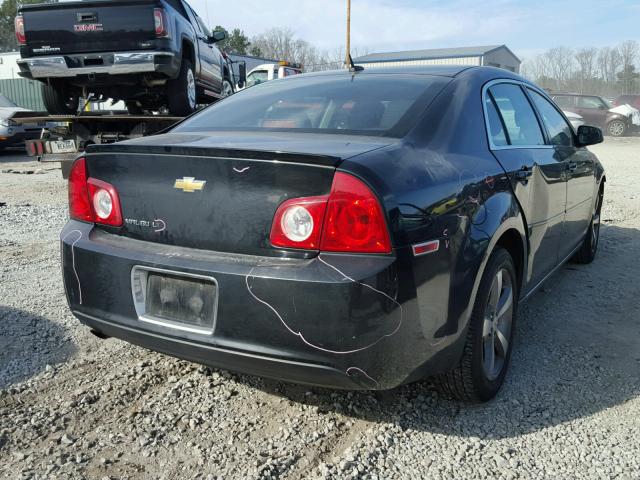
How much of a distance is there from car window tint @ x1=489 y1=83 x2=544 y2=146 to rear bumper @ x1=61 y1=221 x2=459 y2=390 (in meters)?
1.53

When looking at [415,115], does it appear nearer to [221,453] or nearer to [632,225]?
[221,453]

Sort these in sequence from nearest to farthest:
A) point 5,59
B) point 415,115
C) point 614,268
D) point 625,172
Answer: point 415,115, point 614,268, point 625,172, point 5,59

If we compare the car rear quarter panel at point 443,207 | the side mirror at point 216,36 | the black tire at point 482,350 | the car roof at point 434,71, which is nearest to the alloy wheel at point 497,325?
the black tire at point 482,350

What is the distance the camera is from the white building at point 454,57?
1725 inches

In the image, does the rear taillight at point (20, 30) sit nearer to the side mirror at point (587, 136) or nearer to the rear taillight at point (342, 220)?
the side mirror at point (587, 136)

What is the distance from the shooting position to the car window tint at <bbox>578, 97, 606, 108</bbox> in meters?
23.8

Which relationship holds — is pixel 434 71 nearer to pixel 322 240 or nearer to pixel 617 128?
pixel 322 240

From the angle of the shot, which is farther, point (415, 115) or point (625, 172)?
point (625, 172)

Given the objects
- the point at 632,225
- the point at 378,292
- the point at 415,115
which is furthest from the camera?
the point at 632,225

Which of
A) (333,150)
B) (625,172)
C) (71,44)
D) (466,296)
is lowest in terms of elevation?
(625,172)

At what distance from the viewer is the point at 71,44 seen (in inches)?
292

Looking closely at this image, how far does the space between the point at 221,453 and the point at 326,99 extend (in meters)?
1.82

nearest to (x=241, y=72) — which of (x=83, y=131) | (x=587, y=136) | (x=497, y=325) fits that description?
(x=83, y=131)

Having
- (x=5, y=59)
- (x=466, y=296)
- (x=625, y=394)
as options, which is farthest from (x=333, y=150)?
(x=5, y=59)
